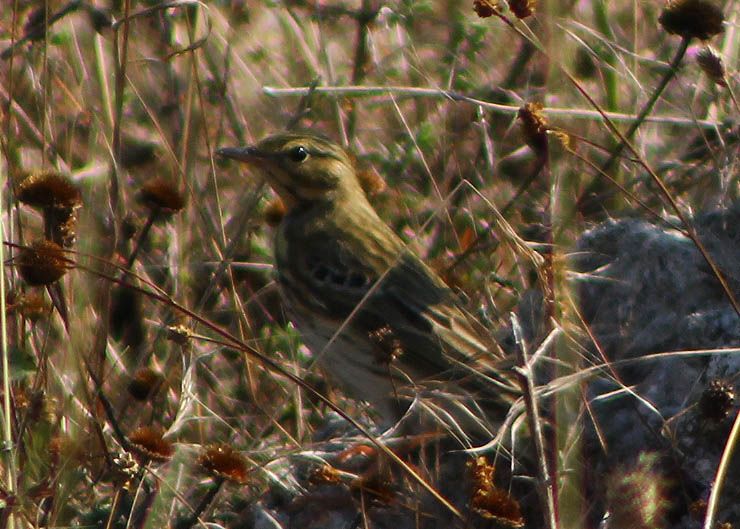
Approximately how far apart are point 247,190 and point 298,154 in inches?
33.1

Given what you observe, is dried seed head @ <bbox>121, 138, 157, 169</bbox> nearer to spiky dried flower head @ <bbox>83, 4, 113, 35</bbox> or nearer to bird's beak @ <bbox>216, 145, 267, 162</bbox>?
spiky dried flower head @ <bbox>83, 4, 113, 35</bbox>

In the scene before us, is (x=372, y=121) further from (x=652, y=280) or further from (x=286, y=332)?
(x=652, y=280)

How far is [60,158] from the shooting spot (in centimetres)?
488

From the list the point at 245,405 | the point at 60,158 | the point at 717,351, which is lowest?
the point at 245,405

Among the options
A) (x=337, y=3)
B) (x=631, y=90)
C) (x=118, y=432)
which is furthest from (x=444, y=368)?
(x=337, y=3)

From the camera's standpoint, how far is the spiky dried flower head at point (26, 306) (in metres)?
3.70

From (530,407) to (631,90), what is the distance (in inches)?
114

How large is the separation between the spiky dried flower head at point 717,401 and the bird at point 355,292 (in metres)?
0.75

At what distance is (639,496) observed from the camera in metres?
3.13

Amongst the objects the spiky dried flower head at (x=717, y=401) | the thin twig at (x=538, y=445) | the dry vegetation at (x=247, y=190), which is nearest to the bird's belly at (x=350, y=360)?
the dry vegetation at (x=247, y=190)

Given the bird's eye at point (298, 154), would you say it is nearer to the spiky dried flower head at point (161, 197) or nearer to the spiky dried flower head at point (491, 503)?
the spiky dried flower head at point (161, 197)

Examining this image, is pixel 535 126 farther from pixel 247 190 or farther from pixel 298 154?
pixel 247 190

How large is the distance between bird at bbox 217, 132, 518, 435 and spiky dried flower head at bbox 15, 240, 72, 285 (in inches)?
37.8

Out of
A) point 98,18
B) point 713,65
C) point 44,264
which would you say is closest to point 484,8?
point 713,65
